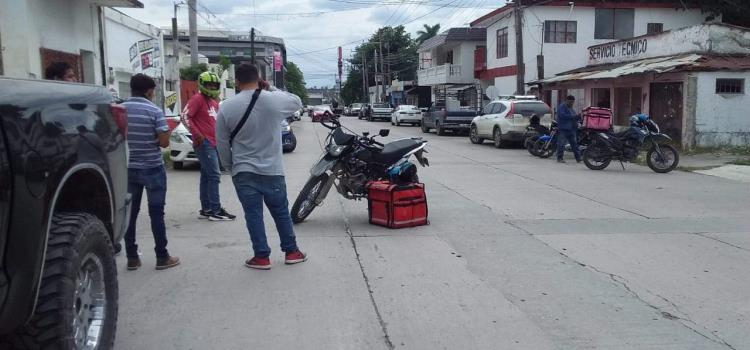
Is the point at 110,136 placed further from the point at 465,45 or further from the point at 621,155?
the point at 465,45

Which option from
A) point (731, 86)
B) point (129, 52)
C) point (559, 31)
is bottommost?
point (731, 86)

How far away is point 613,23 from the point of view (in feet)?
109

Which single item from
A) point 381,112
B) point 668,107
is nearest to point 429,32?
point 381,112

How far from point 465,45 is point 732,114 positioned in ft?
89.6

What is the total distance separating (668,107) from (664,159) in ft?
25.8

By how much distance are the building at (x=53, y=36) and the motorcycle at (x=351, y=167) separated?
5.53m

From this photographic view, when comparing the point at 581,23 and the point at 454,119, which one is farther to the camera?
the point at 581,23

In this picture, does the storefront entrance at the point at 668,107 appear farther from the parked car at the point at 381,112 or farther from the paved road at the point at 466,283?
the parked car at the point at 381,112

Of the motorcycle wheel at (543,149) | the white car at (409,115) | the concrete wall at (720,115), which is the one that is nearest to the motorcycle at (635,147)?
the motorcycle wheel at (543,149)

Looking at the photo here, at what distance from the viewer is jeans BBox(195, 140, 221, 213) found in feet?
26.3

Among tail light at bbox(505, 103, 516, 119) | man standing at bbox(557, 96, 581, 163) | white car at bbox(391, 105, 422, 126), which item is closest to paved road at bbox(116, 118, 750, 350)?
man standing at bbox(557, 96, 581, 163)

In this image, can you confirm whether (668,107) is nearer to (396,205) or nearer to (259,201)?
(396,205)

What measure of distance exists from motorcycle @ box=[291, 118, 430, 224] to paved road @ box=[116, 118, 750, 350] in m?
0.37

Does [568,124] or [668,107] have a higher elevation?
[668,107]
